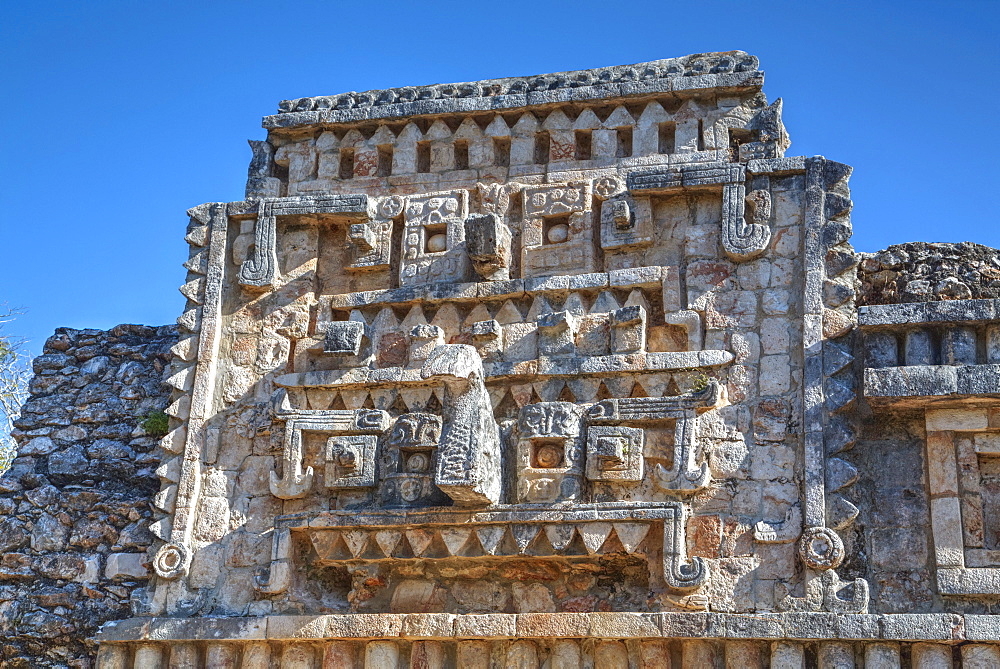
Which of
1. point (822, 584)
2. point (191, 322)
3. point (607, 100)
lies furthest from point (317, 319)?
point (822, 584)

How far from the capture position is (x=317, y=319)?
8352 millimetres

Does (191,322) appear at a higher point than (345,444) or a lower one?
higher

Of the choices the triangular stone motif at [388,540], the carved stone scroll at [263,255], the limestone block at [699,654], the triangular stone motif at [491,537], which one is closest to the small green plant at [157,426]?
the carved stone scroll at [263,255]

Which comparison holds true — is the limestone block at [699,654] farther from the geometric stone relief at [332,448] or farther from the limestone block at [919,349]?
the geometric stone relief at [332,448]

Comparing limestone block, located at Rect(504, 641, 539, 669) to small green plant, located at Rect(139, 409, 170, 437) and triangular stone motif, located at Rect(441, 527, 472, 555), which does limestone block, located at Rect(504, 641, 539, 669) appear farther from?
small green plant, located at Rect(139, 409, 170, 437)

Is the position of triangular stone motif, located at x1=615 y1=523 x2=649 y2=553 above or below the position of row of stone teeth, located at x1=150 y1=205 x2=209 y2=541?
below

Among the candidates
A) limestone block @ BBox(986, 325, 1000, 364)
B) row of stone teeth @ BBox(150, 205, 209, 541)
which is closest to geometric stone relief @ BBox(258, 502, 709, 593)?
row of stone teeth @ BBox(150, 205, 209, 541)

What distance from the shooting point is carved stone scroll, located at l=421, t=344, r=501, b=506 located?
7.13 metres

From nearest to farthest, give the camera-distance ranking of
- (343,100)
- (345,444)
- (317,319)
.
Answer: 1. (345,444)
2. (317,319)
3. (343,100)

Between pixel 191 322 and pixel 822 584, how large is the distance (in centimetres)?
441

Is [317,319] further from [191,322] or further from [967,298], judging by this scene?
[967,298]

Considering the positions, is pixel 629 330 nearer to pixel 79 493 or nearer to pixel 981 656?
pixel 981 656

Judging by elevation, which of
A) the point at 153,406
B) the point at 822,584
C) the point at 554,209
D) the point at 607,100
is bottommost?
the point at 822,584

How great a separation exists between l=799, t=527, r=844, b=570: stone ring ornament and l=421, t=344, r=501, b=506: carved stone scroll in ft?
5.77
